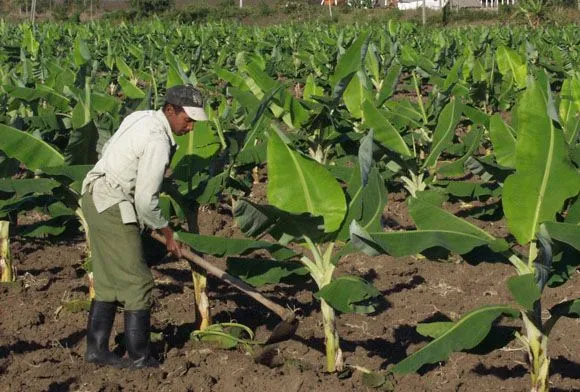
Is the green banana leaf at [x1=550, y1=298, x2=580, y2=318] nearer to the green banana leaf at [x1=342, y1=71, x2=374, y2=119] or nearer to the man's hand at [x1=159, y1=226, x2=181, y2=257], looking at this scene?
the man's hand at [x1=159, y1=226, x2=181, y2=257]

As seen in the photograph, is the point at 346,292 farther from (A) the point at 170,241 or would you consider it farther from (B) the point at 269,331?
(B) the point at 269,331

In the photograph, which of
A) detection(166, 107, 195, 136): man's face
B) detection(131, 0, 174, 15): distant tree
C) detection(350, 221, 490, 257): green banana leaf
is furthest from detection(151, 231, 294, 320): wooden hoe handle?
detection(131, 0, 174, 15): distant tree

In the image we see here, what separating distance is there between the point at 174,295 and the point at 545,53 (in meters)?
16.4

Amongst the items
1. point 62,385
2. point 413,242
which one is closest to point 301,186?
point 413,242

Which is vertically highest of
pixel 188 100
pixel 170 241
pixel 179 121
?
pixel 188 100

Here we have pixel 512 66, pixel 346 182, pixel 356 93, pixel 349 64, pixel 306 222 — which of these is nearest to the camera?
pixel 306 222

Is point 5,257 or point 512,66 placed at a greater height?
point 512,66

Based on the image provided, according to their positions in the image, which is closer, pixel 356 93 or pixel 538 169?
pixel 538 169

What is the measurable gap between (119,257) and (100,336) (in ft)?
1.52

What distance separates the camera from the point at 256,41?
83.0ft

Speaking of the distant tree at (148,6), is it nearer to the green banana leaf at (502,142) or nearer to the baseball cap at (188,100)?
the baseball cap at (188,100)

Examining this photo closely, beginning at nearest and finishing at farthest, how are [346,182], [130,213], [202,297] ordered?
[130,213], [202,297], [346,182]

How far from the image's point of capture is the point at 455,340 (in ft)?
11.4

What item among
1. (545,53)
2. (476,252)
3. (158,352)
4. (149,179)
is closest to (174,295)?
(158,352)
